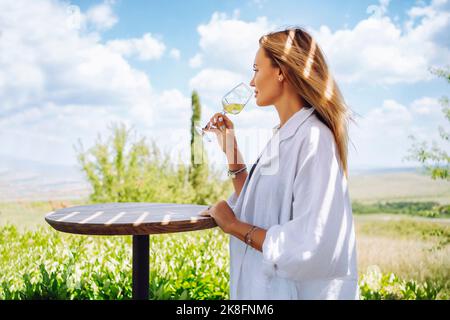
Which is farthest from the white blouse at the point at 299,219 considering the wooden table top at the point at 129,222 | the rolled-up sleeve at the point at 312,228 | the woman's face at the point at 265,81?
the wooden table top at the point at 129,222

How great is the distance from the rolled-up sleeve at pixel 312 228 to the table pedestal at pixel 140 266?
1.04 metres

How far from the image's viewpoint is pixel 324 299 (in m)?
1.54

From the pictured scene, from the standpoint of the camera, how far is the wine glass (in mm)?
2168

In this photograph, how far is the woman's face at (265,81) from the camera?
1.68 m

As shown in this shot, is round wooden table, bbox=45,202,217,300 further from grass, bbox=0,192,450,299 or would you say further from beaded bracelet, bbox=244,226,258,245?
grass, bbox=0,192,450,299

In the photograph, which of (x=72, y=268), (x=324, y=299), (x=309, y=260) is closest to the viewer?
(x=309, y=260)

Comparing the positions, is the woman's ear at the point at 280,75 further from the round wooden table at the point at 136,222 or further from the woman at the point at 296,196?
the round wooden table at the point at 136,222

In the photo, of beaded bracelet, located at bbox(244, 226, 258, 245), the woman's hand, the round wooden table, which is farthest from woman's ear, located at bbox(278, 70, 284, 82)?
the round wooden table

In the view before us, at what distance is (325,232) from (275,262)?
0.18 meters

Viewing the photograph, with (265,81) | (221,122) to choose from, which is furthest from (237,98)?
(265,81)

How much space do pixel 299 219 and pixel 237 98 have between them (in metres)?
0.93
